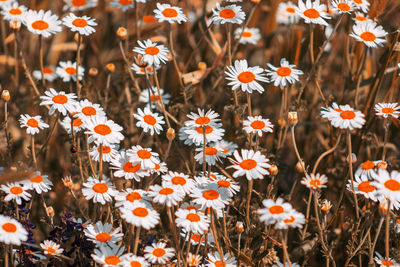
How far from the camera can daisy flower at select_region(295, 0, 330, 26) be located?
1.72 metres

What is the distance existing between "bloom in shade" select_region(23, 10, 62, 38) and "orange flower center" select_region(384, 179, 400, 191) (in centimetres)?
127

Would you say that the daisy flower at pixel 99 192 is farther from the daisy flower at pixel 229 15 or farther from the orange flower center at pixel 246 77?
the daisy flower at pixel 229 15

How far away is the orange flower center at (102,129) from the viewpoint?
4.76 feet

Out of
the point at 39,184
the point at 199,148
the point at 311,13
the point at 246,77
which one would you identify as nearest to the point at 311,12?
the point at 311,13

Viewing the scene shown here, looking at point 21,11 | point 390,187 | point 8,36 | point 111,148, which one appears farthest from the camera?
point 8,36

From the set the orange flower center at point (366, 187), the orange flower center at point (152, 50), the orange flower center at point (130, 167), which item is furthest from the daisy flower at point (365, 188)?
the orange flower center at point (152, 50)

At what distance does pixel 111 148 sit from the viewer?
1575 mm

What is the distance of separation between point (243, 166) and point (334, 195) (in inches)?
31.9

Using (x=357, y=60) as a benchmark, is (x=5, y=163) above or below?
below

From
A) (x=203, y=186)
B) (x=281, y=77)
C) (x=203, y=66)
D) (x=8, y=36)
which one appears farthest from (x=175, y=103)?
(x=8, y=36)

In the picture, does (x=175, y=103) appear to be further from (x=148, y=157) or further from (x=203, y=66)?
(x=148, y=157)

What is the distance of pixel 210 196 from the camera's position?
4.51 ft

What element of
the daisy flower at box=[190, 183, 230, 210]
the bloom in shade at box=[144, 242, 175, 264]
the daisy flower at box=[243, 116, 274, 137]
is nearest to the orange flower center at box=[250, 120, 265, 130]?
the daisy flower at box=[243, 116, 274, 137]

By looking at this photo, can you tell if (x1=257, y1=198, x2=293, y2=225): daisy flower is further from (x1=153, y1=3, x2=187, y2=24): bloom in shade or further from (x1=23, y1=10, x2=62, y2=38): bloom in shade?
(x1=23, y1=10, x2=62, y2=38): bloom in shade
